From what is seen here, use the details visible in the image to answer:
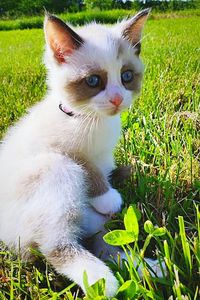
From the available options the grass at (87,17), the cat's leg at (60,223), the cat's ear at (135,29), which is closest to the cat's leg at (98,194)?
the cat's leg at (60,223)

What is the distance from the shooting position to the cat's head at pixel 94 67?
4.69 ft

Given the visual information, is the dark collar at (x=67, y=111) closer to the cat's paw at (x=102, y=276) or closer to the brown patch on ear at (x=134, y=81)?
the brown patch on ear at (x=134, y=81)

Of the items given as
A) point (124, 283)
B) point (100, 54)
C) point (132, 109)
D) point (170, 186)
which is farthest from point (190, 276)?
point (132, 109)

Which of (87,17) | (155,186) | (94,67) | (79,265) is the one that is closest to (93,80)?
(94,67)

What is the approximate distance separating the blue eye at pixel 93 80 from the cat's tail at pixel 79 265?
47cm

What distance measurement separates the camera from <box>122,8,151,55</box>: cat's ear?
1574 mm

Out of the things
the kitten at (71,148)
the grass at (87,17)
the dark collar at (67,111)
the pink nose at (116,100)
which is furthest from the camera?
the grass at (87,17)

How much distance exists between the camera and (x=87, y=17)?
21.2 feet

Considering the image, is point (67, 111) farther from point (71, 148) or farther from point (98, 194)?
point (98, 194)

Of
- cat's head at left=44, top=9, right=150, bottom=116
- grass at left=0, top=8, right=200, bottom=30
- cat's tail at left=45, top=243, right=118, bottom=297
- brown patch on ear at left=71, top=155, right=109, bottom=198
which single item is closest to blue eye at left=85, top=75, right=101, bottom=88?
cat's head at left=44, top=9, right=150, bottom=116

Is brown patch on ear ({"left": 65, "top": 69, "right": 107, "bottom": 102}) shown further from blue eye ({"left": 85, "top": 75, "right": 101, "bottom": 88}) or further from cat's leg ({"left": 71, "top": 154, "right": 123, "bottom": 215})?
cat's leg ({"left": 71, "top": 154, "right": 123, "bottom": 215})

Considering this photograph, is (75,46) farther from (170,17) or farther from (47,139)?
(170,17)

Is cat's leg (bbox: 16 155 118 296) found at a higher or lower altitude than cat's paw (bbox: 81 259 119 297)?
higher

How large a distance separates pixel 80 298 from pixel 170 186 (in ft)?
1.80
